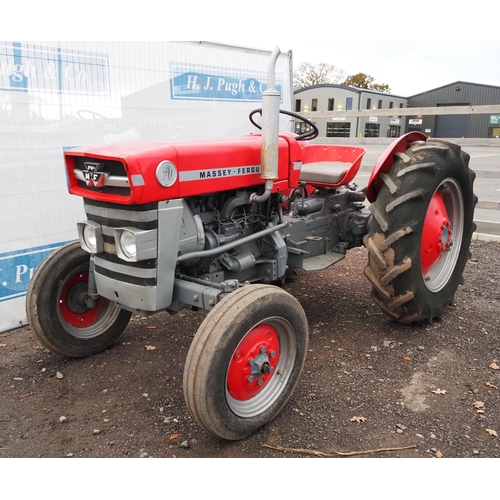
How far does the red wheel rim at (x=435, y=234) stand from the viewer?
3637 mm

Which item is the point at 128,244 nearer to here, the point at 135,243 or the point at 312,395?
the point at 135,243

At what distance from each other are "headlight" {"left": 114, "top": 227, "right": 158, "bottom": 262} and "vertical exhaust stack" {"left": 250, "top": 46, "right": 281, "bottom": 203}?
2.60 feet

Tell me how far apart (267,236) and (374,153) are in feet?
29.9

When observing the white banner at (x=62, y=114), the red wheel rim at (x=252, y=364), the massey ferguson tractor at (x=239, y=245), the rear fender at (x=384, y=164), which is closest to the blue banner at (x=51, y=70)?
the white banner at (x=62, y=114)

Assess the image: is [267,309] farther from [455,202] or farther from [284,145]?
[455,202]

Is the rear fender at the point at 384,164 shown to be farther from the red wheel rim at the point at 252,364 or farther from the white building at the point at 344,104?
the white building at the point at 344,104

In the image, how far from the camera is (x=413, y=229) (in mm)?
3191

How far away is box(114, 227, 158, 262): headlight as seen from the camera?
2416mm

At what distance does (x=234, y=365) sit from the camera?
2.38 m

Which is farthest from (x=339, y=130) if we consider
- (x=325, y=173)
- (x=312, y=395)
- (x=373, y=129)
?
(x=312, y=395)

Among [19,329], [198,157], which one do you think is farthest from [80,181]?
[19,329]

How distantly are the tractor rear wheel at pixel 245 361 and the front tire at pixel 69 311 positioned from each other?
51.6 inches

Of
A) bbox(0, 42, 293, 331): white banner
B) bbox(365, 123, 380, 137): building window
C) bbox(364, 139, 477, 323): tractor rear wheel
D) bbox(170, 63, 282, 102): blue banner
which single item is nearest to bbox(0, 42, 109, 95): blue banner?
bbox(0, 42, 293, 331): white banner

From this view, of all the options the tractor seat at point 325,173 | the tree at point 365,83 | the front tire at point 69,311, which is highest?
the tree at point 365,83
